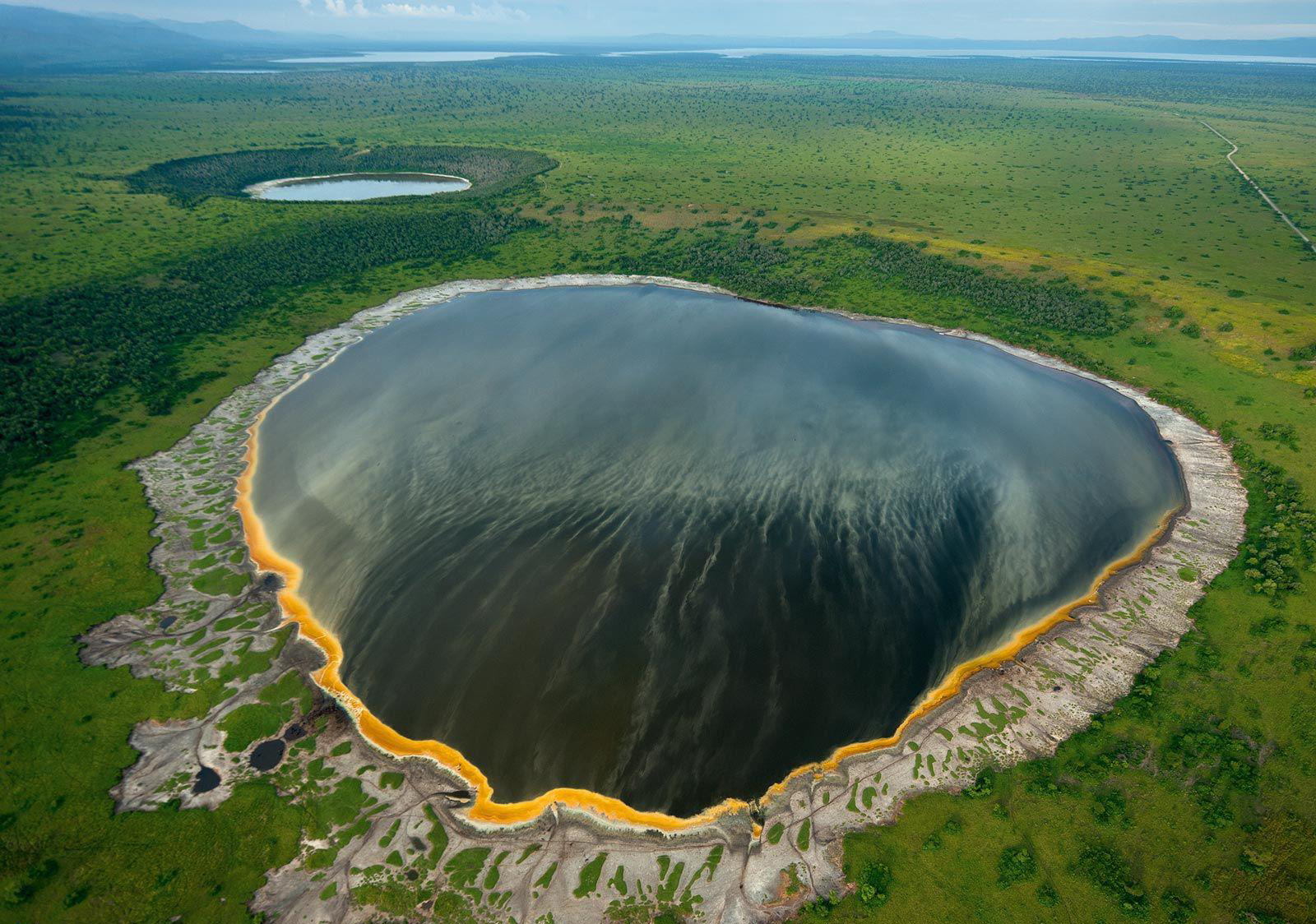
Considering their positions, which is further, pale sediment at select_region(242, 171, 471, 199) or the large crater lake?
pale sediment at select_region(242, 171, 471, 199)

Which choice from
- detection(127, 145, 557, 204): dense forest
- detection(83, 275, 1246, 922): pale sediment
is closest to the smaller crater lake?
detection(127, 145, 557, 204): dense forest

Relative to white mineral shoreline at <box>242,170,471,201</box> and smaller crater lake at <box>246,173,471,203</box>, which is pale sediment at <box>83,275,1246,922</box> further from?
white mineral shoreline at <box>242,170,471,201</box>

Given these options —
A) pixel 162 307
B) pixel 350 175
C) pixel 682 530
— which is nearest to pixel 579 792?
pixel 682 530

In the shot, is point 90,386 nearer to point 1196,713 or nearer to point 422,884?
point 422,884

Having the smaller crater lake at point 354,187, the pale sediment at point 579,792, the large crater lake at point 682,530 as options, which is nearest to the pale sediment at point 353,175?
the smaller crater lake at point 354,187

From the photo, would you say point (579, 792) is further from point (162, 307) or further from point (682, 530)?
point (162, 307)

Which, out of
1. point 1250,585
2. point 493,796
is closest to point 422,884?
point 493,796

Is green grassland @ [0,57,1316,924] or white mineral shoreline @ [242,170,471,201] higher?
white mineral shoreline @ [242,170,471,201]
